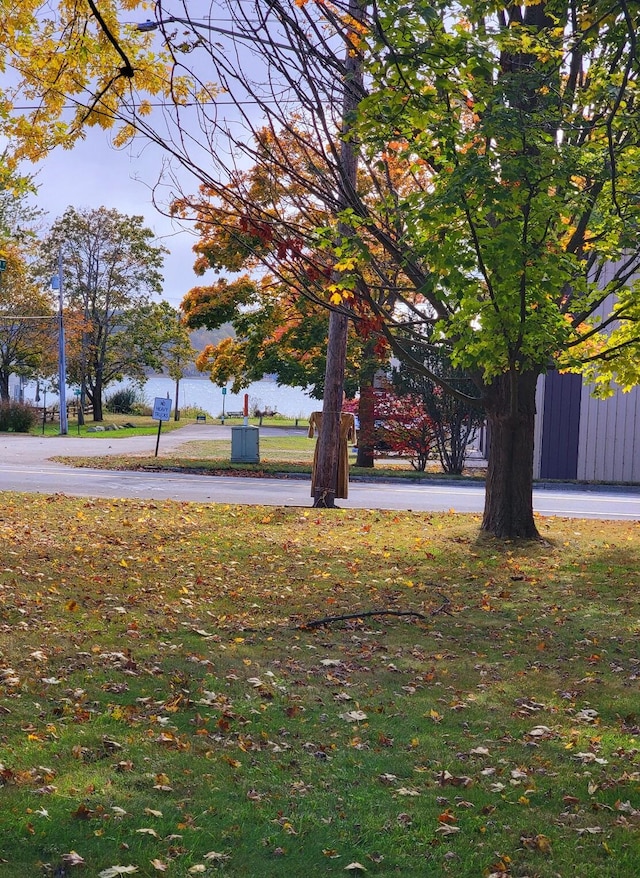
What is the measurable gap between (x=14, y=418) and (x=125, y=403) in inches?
797

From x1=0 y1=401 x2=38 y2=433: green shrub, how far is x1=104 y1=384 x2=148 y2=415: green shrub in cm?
1928

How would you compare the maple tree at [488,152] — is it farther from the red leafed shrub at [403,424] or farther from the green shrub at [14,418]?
the green shrub at [14,418]

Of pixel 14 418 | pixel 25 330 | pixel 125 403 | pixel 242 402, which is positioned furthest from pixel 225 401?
pixel 14 418

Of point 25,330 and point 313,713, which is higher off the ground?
point 25,330

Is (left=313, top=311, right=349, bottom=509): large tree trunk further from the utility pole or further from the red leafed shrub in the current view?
the red leafed shrub

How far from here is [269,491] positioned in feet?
55.6

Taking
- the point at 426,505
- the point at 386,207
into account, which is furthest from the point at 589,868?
the point at 426,505

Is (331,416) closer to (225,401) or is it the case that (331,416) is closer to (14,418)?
(14,418)

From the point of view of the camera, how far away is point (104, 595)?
7242 millimetres

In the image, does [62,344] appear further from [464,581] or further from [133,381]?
[464,581]

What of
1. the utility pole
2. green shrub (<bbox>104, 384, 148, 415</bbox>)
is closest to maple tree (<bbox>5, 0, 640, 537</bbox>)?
the utility pole

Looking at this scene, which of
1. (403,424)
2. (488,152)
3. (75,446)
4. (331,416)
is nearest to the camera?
(488,152)

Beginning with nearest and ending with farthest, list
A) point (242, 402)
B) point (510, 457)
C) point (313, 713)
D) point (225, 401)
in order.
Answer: point (313, 713) < point (510, 457) < point (225, 401) < point (242, 402)

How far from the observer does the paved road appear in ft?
50.3
